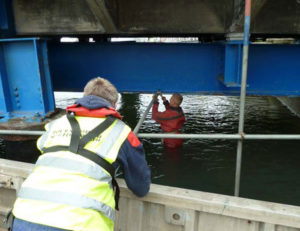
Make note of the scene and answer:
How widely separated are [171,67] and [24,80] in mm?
2537

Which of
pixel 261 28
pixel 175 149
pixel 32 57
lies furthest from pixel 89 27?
pixel 175 149

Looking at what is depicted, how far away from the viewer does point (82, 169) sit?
1868mm

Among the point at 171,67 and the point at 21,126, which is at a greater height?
the point at 171,67

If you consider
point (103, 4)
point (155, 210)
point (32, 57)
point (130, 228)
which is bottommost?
point (130, 228)

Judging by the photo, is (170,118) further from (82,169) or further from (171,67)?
(82,169)

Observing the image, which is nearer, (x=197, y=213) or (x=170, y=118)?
(x=197, y=213)

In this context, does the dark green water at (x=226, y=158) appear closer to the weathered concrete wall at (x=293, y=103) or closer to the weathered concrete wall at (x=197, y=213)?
the weathered concrete wall at (x=293, y=103)

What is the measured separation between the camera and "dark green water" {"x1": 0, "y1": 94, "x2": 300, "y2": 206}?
223 inches

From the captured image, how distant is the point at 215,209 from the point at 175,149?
16.8 feet

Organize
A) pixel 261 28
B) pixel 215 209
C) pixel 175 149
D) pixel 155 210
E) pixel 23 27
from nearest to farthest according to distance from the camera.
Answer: pixel 215 209
pixel 155 210
pixel 261 28
pixel 23 27
pixel 175 149

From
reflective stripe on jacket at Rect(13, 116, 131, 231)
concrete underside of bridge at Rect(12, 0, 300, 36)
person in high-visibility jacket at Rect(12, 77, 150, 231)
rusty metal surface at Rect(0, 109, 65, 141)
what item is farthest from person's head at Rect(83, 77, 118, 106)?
rusty metal surface at Rect(0, 109, 65, 141)

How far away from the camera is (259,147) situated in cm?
795

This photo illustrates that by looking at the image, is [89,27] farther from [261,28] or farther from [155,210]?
[155,210]

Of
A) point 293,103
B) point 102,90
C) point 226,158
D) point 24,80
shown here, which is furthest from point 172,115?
point 293,103
